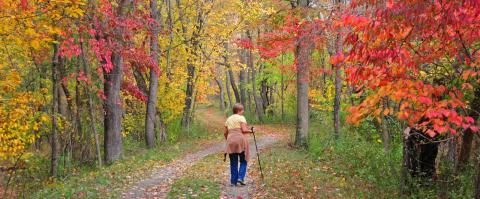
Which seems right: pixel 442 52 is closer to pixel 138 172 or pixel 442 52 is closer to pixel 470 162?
pixel 470 162

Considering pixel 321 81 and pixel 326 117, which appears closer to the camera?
pixel 326 117

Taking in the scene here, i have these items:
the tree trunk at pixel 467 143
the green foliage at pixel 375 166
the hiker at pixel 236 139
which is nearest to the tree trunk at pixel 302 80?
the green foliage at pixel 375 166

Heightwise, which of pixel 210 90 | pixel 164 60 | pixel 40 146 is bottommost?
pixel 40 146

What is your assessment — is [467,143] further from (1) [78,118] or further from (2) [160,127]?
A: (2) [160,127]

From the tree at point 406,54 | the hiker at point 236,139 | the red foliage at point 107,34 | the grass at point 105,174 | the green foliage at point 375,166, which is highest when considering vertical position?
the red foliage at point 107,34

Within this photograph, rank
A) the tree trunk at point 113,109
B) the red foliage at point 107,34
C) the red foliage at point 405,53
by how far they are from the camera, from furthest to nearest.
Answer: the tree trunk at point 113,109
the red foliage at point 107,34
the red foliage at point 405,53

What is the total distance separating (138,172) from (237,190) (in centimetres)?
417

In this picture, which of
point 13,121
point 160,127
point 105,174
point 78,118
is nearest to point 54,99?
point 13,121

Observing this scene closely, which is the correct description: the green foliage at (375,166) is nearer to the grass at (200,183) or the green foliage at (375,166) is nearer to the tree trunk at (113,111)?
the grass at (200,183)

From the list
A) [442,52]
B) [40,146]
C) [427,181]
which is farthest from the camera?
[40,146]

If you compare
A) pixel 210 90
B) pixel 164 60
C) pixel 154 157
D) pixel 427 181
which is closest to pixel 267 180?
pixel 427 181


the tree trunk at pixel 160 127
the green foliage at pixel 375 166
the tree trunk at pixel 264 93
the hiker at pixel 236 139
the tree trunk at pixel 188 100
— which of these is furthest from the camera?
the tree trunk at pixel 264 93

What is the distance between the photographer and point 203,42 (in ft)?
69.7

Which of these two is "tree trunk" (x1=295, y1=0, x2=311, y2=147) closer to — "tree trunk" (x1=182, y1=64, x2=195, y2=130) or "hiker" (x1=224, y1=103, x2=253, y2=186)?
"hiker" (x1=224, y1=103, x2=253, y2=186)
